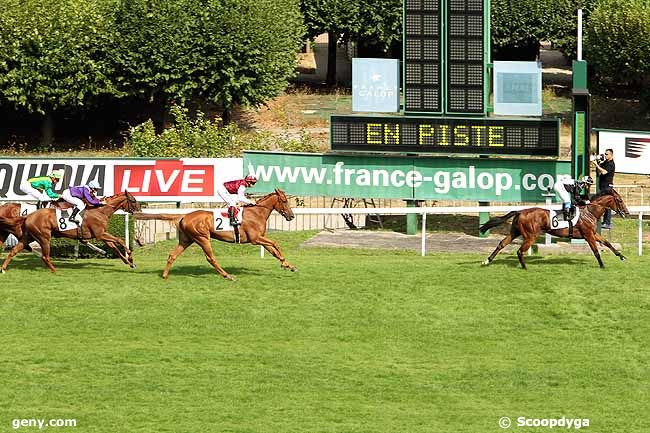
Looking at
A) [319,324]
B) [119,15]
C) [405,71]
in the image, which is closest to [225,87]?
[119,15]

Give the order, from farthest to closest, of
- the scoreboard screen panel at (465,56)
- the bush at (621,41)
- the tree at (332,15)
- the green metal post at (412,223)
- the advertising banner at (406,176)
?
the tree at (332,15), the bush at (621,41), the green metal post at (412,223), the advertising banner at (406,176), the scoreboard screen panel at (465,56)

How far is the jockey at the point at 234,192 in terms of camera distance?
76.4 feet

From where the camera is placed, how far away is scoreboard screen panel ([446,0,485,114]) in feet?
95.9

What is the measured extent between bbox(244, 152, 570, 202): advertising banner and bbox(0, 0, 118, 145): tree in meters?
17.0

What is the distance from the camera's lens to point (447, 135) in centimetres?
2945

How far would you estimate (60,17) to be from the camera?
1810 inches

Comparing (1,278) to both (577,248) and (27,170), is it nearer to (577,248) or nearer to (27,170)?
(27,170)

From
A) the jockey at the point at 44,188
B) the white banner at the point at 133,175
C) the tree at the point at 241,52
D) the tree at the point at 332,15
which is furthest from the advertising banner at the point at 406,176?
the tree at the point at 332,15

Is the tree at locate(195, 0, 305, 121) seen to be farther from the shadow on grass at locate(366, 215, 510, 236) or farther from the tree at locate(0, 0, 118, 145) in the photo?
the shadow on grass at locate(366, 215, 510, 236)

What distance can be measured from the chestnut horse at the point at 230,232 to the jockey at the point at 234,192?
18 cm

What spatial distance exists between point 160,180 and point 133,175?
53 cm

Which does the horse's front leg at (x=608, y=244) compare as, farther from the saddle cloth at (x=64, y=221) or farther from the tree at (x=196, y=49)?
the tree at (x=196, y=49)

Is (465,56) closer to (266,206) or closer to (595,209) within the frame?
(595,209)

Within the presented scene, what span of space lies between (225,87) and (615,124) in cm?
1291
